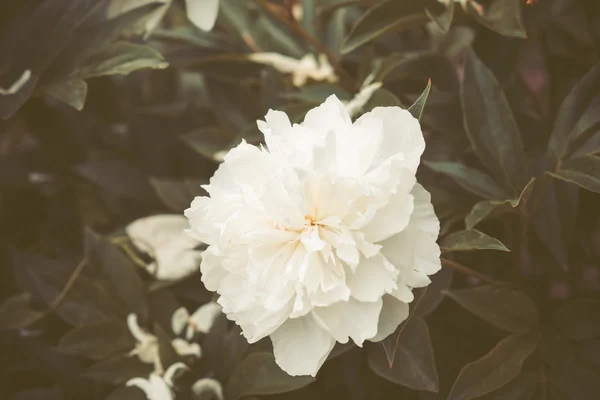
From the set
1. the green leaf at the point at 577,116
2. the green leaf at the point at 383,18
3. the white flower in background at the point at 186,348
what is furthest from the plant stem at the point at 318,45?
the white flower in background at the point at 186,348

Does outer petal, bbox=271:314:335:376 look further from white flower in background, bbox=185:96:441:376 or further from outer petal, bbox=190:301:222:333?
outer petal, bbox=190:301:222:333

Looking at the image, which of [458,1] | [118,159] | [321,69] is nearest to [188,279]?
[118,159]

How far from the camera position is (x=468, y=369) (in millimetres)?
498

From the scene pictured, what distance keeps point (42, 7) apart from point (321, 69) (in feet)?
1.13

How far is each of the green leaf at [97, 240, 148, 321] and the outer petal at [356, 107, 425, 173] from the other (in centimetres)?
37

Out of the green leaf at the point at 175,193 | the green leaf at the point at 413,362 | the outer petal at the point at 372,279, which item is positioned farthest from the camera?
the green leaf at the point at 175,193

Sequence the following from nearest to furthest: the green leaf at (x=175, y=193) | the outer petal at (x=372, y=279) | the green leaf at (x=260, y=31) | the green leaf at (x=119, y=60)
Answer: the outer petal at (x=372, y=279), the green leaf at (x=119, y=60), the green leaf at (x=175, y=193), the green leaf at (x=260, y=31)

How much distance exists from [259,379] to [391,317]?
0.59 feet

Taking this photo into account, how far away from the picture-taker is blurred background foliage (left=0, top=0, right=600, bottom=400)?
1.73ft

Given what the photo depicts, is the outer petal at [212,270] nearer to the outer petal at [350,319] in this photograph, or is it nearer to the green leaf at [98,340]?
the outer petal at [350,319]

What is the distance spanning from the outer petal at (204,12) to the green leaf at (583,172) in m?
0.38

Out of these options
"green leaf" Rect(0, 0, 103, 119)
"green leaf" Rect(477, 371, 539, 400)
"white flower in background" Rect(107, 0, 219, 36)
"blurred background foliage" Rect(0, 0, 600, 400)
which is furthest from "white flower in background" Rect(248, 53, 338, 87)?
"green leaf" Rect(477, 371, 539, 400)

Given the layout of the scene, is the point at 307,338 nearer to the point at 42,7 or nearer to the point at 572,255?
the point at 572,255

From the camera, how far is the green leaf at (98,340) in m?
0.62
